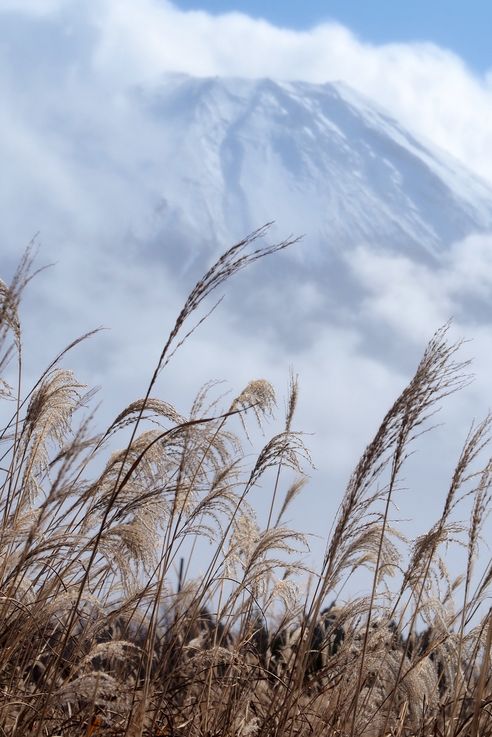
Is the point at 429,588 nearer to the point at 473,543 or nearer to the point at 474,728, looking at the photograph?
the point at 473,543

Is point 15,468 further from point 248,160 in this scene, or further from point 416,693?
point 248,160

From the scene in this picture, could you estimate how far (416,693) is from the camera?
3.52 meters

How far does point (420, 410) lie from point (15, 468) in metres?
1.55

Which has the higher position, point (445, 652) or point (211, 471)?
point (211, 471)

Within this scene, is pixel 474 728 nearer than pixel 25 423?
Yes

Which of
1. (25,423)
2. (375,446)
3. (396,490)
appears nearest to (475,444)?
(396,490)

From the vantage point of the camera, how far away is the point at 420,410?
3018 mm

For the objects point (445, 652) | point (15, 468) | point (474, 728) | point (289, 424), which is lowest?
point (474, 728)

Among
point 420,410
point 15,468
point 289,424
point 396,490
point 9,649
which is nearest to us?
point 420,410

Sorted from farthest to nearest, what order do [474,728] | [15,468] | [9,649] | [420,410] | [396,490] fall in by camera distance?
[15,468] < [396,490] < [9,649] < [420,410] < [474,728]

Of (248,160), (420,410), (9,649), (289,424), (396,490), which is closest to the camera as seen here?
(420,410)

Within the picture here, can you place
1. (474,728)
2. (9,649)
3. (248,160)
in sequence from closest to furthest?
(474,728) → (9,649) → (248,160)

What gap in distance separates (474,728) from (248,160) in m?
143

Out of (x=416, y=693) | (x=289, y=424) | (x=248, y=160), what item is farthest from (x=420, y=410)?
(x=248, y=160)
